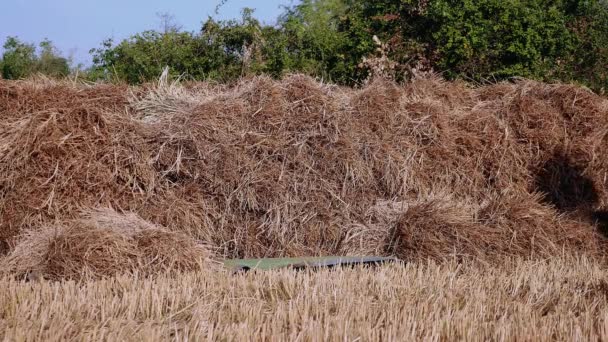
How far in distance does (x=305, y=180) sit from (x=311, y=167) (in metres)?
0.16

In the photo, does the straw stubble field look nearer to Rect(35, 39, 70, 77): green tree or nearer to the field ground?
the field ground

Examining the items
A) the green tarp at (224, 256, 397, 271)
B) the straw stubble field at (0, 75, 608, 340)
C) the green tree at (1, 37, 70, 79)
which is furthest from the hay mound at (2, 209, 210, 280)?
the green tree at (1, 37, 70, 79)

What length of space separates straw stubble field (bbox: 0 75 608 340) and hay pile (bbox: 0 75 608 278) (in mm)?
16

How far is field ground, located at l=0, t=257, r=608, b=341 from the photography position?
4641 mm

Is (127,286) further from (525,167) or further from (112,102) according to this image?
(525,167)

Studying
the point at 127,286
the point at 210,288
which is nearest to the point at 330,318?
the point at 210,288

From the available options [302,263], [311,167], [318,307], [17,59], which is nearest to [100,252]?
[302,263]

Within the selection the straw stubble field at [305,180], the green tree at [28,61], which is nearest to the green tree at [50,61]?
the green tree at [28,61]

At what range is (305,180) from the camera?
9.02 metres

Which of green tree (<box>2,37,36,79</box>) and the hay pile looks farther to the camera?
green tree (<box>2,37,36,79</box>)

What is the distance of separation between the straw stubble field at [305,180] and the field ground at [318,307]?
0.42ft

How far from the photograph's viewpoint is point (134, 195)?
881 centimetres

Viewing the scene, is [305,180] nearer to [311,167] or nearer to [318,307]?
[311,167]

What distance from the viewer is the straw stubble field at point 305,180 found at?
7.36 metres
